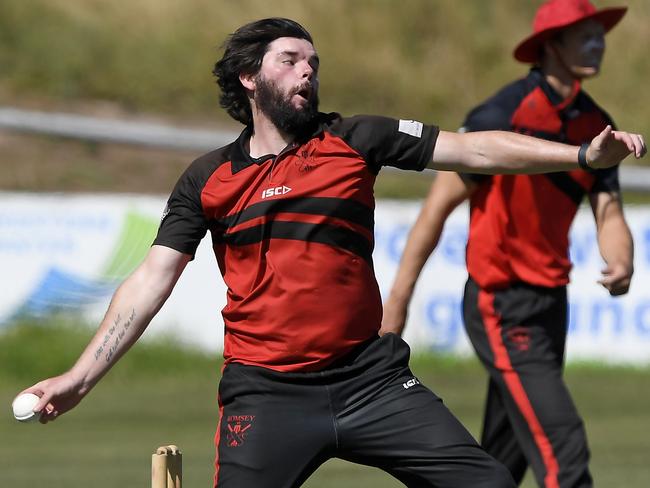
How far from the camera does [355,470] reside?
10.8m

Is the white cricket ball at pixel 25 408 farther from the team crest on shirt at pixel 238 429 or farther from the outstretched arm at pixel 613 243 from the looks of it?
Answer: the outstretched arm at pixel 613 243

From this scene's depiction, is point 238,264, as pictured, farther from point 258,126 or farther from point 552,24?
point 552,24

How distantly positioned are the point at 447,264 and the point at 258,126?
11.5m

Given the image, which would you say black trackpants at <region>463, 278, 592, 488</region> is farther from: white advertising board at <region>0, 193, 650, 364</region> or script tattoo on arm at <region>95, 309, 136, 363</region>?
white advertising board at <region>0, 193, 650, 364</region>

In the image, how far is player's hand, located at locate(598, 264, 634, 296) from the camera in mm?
6832

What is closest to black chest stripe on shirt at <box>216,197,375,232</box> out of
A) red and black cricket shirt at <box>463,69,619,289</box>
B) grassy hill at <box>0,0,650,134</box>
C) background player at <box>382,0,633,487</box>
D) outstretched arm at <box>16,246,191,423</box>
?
outstretched arm at <box>16,246,191,423</box>

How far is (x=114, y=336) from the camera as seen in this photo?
5.51 meters

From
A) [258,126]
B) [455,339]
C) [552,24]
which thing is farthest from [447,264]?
[258,126]

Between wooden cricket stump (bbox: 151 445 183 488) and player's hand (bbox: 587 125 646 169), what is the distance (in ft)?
5.62

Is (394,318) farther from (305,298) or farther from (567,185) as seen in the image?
(305,298)

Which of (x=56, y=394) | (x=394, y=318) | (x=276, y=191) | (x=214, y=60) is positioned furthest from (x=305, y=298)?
(x=214, y=60)

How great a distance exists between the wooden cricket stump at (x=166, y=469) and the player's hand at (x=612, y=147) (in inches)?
67.4

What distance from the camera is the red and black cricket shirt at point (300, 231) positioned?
539cm

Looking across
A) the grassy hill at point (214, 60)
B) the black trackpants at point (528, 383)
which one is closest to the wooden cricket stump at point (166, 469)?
the black trackpants at point (528, 383)
